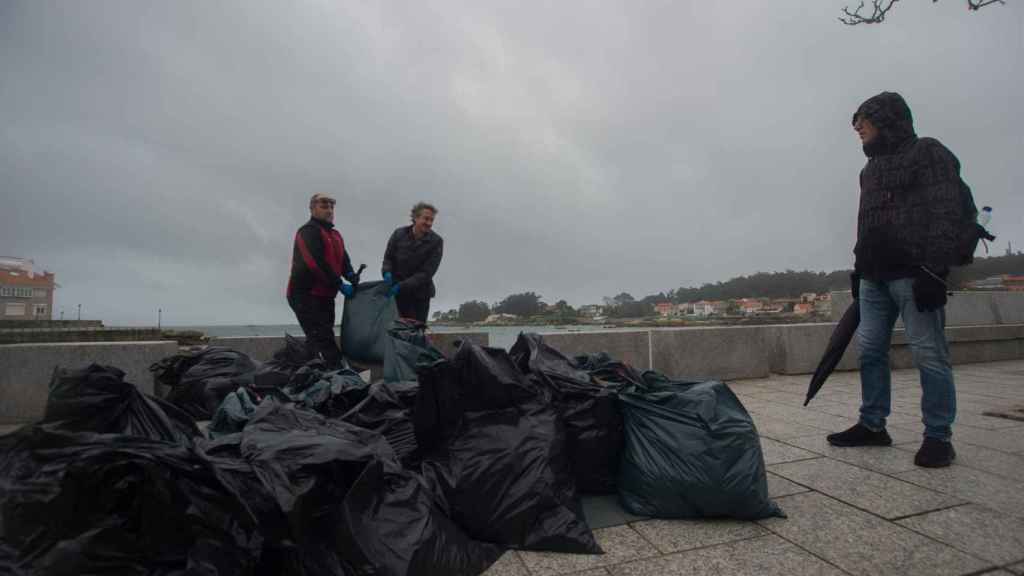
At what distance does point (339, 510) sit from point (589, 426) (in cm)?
112

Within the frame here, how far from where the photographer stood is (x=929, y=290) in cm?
246

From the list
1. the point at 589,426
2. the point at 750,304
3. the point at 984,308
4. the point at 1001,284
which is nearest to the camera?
the point at 589,426

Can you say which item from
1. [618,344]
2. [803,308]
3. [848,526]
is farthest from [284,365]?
[803,308]

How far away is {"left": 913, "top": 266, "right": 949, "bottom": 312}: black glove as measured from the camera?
8.04 feet

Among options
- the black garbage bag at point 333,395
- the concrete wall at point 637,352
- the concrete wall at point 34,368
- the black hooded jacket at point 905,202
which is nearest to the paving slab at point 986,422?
the black hooded jacket at point 905,202

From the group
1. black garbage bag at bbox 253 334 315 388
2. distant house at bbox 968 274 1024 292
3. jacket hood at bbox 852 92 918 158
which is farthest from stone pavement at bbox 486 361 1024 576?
distant house at bbox 968 274 1024 292

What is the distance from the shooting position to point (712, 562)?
1596 mm

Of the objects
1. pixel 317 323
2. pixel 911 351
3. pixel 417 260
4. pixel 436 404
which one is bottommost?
pixel 436 404

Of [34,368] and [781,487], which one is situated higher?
[34,368]

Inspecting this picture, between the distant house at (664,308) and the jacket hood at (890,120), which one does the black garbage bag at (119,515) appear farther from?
the distant house at (664,308)

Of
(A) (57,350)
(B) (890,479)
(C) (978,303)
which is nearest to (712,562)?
(B) (890,479)

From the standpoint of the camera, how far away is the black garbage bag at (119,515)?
3.81 feet

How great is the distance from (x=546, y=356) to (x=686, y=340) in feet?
11.0

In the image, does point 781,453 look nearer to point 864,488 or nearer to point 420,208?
point 864,488
